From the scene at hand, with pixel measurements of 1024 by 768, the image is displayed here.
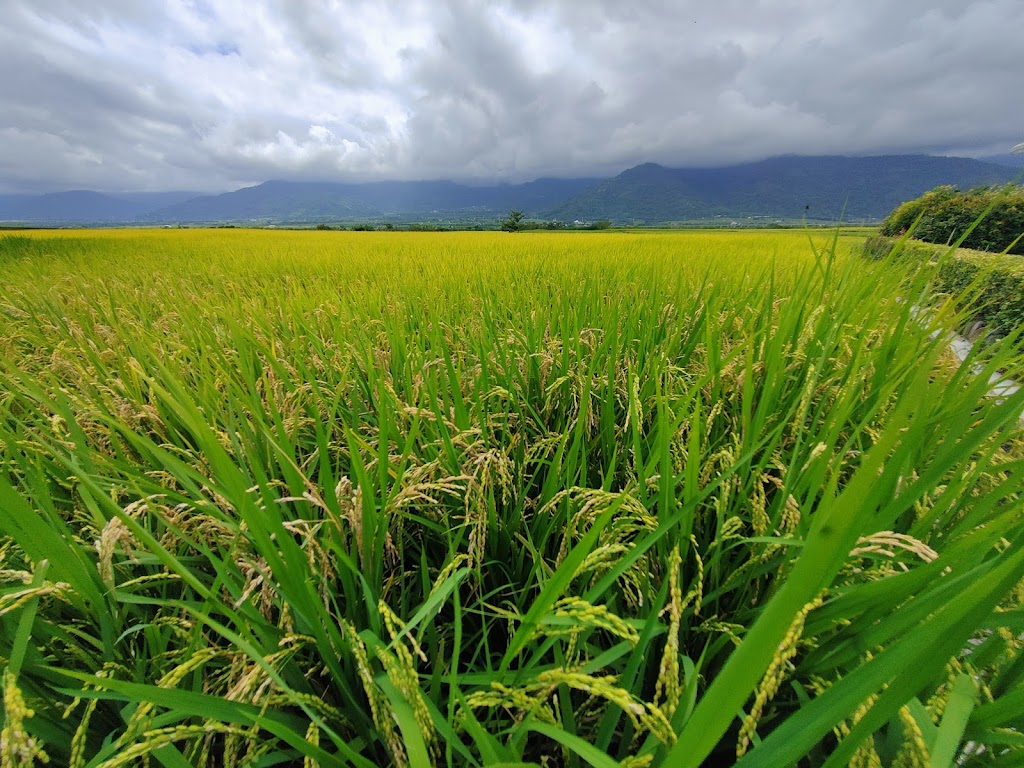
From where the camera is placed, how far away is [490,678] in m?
0.65

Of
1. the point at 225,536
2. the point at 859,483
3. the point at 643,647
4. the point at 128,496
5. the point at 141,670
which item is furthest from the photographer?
the point at 128,496

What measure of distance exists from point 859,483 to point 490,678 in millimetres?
577

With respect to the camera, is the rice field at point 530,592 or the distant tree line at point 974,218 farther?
the distant tree line at point 974,218

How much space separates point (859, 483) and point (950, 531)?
2.62ft

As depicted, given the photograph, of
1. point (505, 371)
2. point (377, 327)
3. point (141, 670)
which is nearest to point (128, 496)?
point (141, 670)

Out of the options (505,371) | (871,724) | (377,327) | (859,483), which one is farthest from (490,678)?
(377,327)

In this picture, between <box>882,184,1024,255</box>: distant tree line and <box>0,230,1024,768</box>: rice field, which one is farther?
<box>882,184,1024,255</box>: distant tree line

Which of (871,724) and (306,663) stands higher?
(871,724)

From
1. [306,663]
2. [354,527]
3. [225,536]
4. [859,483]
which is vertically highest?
[859,483]

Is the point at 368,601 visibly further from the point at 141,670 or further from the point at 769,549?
the point at 769,549

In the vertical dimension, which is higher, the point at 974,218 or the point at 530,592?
the point at 974,218

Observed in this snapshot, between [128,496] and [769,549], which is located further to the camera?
[128,496]

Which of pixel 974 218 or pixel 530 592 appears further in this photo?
pixel 974 218

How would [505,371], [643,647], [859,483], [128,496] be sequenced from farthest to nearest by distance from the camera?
[505,371] < [128,496] < [643,647] < [859,483]
